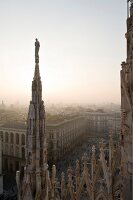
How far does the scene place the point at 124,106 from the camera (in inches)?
176

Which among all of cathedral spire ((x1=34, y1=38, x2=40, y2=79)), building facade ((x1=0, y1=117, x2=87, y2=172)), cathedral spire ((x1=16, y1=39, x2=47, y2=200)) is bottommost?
building facade ((x1=0, y1=117, x2=87, y2=172))

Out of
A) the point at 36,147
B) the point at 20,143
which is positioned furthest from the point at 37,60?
the point at 20,143

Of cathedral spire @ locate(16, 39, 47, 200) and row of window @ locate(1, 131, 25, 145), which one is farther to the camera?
row of window @ locate(1, 131, 25, 145)

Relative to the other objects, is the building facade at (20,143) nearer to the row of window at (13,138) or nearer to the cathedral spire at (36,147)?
the row of window at (13,138)

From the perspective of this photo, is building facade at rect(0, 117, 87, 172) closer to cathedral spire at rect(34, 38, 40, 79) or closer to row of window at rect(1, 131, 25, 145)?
row of window at rect(1, 131, 25, 145)

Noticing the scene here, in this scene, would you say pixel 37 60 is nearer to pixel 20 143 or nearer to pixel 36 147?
pixel 36 147

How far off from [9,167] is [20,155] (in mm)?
3754

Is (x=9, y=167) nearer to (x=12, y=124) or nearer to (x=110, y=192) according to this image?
(x=12, y=124)

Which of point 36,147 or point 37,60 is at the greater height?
point 37,60

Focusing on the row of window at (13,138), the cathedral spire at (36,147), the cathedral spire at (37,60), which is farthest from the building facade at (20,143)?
the cathedral spire at (37,60)

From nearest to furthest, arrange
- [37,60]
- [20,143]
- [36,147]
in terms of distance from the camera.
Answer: [36,147] < [37,60] < [20,143]

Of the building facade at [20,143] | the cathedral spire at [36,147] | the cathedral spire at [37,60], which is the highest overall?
the cathedral spire at [37,60]

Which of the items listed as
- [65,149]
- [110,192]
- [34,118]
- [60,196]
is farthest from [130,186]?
[65,149]

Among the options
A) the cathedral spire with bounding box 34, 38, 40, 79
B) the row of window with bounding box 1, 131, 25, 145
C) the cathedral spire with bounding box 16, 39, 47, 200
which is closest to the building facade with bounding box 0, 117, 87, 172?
the row of window with bounding box 1, 131, 25, 145
